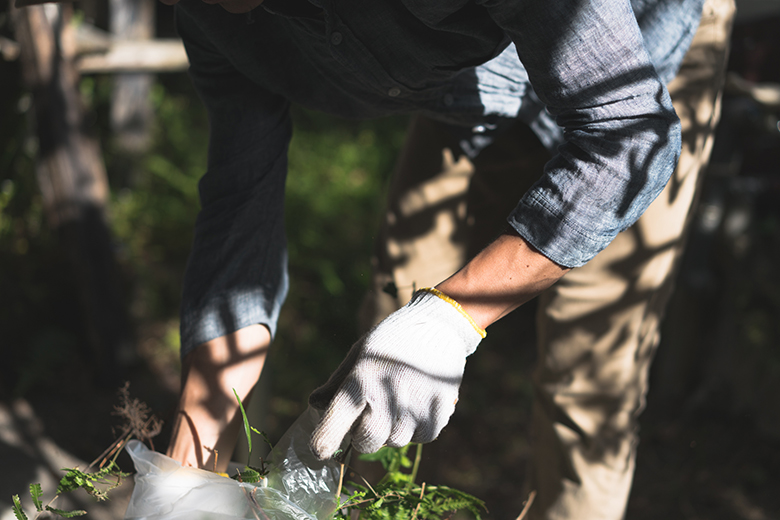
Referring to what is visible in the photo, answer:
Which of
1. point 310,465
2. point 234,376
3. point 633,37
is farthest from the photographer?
point 234,376

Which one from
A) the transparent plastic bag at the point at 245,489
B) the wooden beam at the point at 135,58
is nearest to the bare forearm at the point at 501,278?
the transparent plastic bag at the point at 245,489

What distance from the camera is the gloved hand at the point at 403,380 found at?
32.2 inches

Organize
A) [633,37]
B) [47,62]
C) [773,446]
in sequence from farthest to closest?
[773,446], [47,62], [633,37]

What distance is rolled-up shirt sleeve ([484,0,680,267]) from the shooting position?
0.74m

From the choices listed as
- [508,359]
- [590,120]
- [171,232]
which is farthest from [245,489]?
[171,232]

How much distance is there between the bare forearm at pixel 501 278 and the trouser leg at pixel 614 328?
50 centimetres

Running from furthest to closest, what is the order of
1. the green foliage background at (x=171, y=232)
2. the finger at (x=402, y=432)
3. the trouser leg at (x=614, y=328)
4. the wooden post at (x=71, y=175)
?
the green foliage background at (x=171, y=232)
the wooden post at (x=71, y=175)
the trouser leg at (x=614, y=328)
the finger at (x=402, y=432)

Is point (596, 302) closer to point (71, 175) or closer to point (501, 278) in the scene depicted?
point (501, 278)

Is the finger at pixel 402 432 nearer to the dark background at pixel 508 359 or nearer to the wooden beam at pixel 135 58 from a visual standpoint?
the dark background at pixel 508 359

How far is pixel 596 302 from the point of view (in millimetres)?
1320

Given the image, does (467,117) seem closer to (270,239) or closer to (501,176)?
(501,176)

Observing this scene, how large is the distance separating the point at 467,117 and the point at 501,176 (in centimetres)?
28

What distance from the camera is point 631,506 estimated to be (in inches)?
94.4

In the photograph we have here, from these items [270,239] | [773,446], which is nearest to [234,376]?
[270,239]
